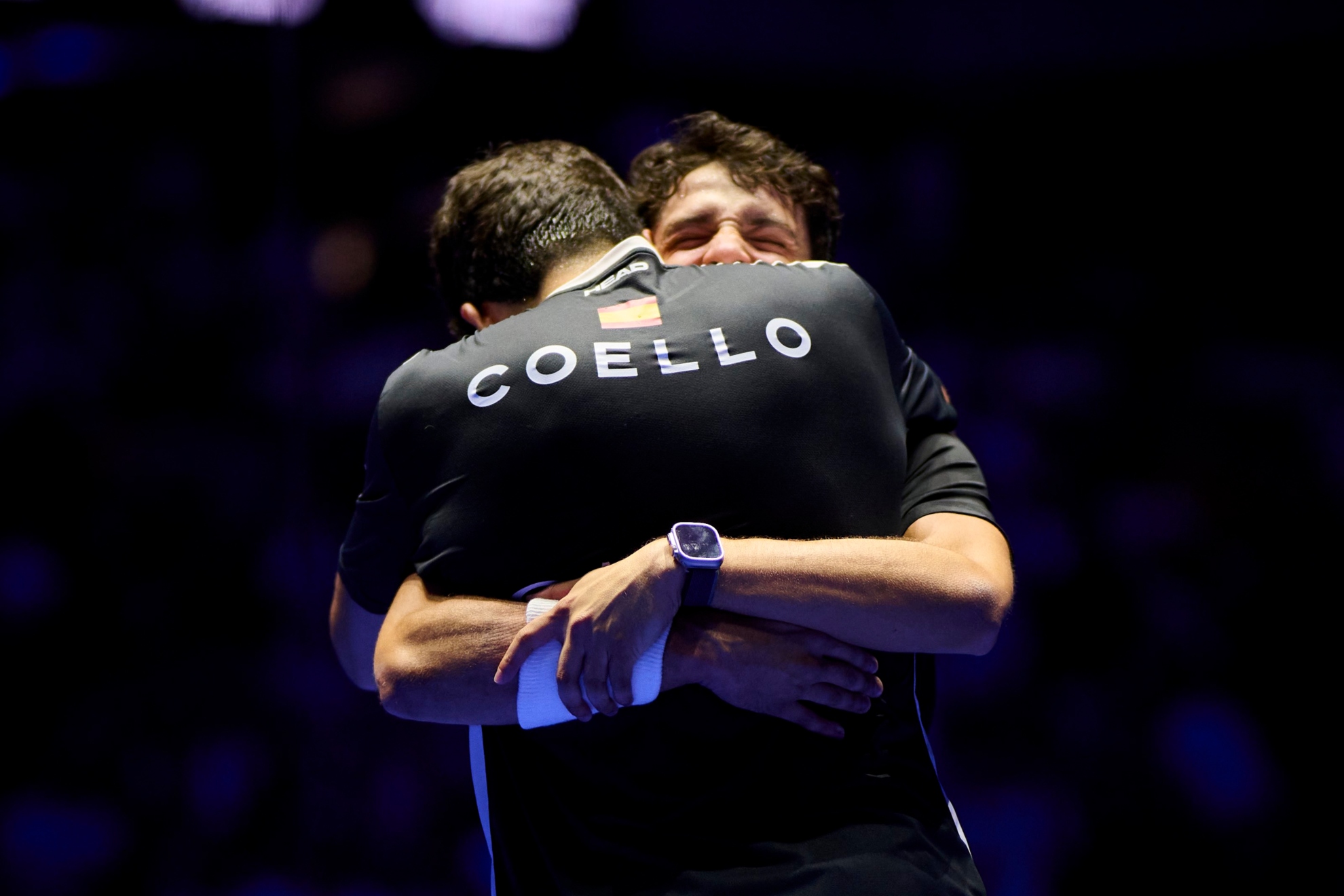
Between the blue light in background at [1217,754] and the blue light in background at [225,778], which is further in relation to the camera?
the blue light in background at [1217,754]

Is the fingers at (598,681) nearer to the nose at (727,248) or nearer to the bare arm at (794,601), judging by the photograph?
the bare arm at (794,601)

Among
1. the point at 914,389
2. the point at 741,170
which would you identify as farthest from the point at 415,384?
the point at 741,170

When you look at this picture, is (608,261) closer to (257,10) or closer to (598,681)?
(598,681)

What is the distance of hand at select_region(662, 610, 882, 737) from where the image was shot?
1.11 meters

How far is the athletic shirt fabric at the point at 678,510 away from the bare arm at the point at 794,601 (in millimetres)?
67

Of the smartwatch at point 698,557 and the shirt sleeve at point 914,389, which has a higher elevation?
the shirt sleeve at point 914,389

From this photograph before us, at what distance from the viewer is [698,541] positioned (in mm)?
1090

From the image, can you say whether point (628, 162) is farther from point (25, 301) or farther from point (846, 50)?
point (25, 301)

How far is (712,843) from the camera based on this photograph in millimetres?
1099

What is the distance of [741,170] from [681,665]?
102cm

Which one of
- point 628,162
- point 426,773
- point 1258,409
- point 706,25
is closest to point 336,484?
point 426,773

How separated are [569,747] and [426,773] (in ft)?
5.44

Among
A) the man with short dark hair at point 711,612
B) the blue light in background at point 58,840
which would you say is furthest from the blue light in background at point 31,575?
the man with short dark hair at point 711,612

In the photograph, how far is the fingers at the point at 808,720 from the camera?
111 centimetres
